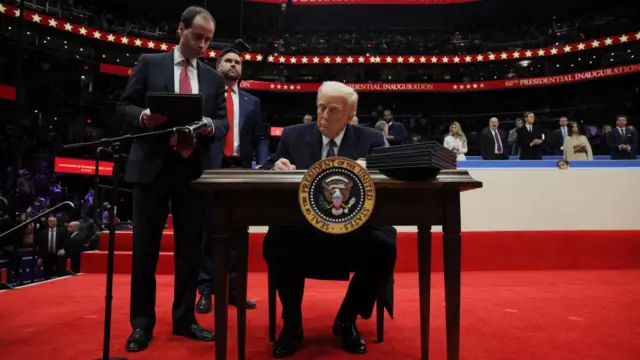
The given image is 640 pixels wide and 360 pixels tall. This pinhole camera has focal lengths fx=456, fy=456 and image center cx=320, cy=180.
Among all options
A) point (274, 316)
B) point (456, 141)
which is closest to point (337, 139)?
point (274, 316)

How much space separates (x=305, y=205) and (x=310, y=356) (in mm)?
764

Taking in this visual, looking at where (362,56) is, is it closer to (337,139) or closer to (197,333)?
(337,139)

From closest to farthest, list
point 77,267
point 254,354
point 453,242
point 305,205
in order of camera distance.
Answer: point 305,205
point 453,242
point 254,354
point 77,267

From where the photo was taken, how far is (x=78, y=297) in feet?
9.82

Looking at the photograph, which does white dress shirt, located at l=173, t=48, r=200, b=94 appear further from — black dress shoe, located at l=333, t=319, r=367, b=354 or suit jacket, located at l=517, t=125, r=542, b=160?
suit jacket, located at l=517, t=125, r=542, b=160

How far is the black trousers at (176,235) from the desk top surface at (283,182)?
606 millimetres

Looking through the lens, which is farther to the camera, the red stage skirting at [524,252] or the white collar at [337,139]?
the red stage skirting at [524,252]

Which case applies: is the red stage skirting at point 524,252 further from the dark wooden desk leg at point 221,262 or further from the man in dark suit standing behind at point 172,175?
the dark wooden desk leg at point 221,262

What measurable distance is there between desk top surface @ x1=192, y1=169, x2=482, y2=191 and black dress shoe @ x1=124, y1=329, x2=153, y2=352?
2.76 ft

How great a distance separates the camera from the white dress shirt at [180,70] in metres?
2.04

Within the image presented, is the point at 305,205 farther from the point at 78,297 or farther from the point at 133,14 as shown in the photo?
the point at 133,14

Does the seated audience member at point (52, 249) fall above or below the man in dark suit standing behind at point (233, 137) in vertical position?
below

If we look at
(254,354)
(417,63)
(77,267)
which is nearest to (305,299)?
Result: (254,354)

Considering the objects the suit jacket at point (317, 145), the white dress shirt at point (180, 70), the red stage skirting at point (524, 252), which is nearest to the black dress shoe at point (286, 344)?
the suit jacket at point (317, 145)
